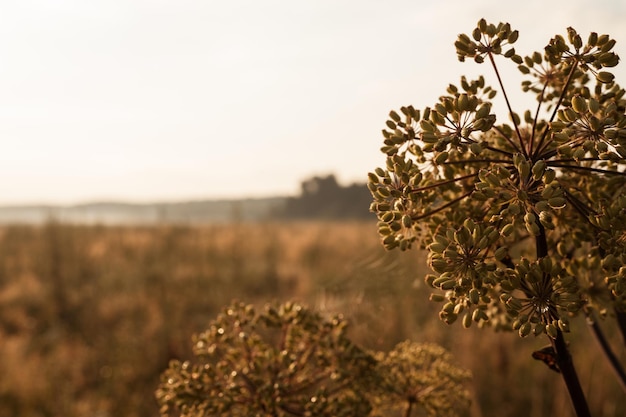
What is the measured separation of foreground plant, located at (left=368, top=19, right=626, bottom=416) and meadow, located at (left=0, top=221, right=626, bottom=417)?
0.40m

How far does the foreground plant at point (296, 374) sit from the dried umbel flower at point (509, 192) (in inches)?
11.7

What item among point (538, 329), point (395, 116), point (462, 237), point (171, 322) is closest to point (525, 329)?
point (538, 329)

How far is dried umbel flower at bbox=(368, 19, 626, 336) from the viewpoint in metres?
0.78

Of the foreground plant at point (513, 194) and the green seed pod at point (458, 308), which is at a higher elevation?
the foreground plant at point (513, 194)

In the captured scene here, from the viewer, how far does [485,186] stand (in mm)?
813

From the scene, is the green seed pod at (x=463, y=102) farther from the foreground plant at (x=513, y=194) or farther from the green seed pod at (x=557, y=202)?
the green seed pod at (x=557, y=202)

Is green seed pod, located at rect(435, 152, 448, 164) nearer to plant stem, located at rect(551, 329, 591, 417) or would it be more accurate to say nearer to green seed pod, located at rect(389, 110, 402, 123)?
green seed pod, located at rect(389, 110, 402, 123)

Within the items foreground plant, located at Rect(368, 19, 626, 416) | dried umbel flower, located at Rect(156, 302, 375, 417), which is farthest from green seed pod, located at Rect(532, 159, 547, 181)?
dried umbel flower, located at Rect(156, 302, 375, 417)

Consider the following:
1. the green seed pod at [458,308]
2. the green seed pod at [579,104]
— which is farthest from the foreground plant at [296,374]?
the green seed pod at [579,104]

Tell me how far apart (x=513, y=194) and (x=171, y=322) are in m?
7.60

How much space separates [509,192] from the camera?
2.65ft

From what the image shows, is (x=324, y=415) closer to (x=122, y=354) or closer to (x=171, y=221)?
(x=122, y=354)

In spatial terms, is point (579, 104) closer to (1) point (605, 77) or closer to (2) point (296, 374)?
(1) point (605, 77)

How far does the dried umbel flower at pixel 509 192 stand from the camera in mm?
779
